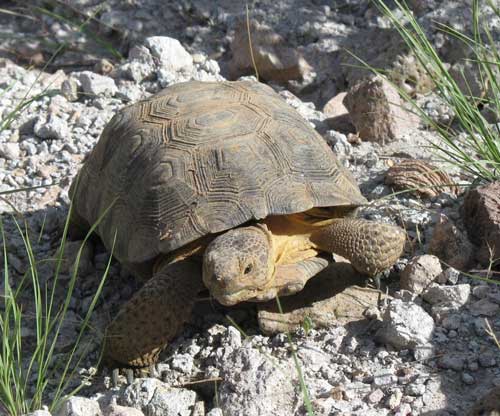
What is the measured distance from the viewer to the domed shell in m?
3.39

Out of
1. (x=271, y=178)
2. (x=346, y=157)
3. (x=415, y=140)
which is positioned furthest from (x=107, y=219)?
(x=415, y=140)

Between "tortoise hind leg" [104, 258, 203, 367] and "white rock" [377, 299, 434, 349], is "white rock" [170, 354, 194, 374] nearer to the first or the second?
"tortoise hind leg" [104, 258, 203, 367]

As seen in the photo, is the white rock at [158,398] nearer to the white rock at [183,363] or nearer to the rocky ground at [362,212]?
the rocky ground at [362,212]

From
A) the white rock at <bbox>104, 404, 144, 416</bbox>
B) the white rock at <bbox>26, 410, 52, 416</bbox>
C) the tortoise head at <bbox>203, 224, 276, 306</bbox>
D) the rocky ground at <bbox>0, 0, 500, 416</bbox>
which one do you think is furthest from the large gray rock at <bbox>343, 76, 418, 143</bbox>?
the white rock at <bbox>26, 410, 52, 416</bbox>

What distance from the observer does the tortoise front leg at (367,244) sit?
134 inches

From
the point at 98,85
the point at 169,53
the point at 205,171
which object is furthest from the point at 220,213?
the point at 169,53

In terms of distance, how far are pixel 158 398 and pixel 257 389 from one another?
1.17ft

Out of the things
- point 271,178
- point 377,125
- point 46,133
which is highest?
point 271,178

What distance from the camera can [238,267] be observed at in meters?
3.08

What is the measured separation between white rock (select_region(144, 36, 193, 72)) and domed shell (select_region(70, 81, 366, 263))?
4.98ft

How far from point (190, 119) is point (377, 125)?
4.52ft

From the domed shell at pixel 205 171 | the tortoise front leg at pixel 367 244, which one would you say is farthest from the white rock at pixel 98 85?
the tortoise front leg at pixel 367 244

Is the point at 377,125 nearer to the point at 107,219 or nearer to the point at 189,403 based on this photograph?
the point at 107,219

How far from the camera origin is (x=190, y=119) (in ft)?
12.1
